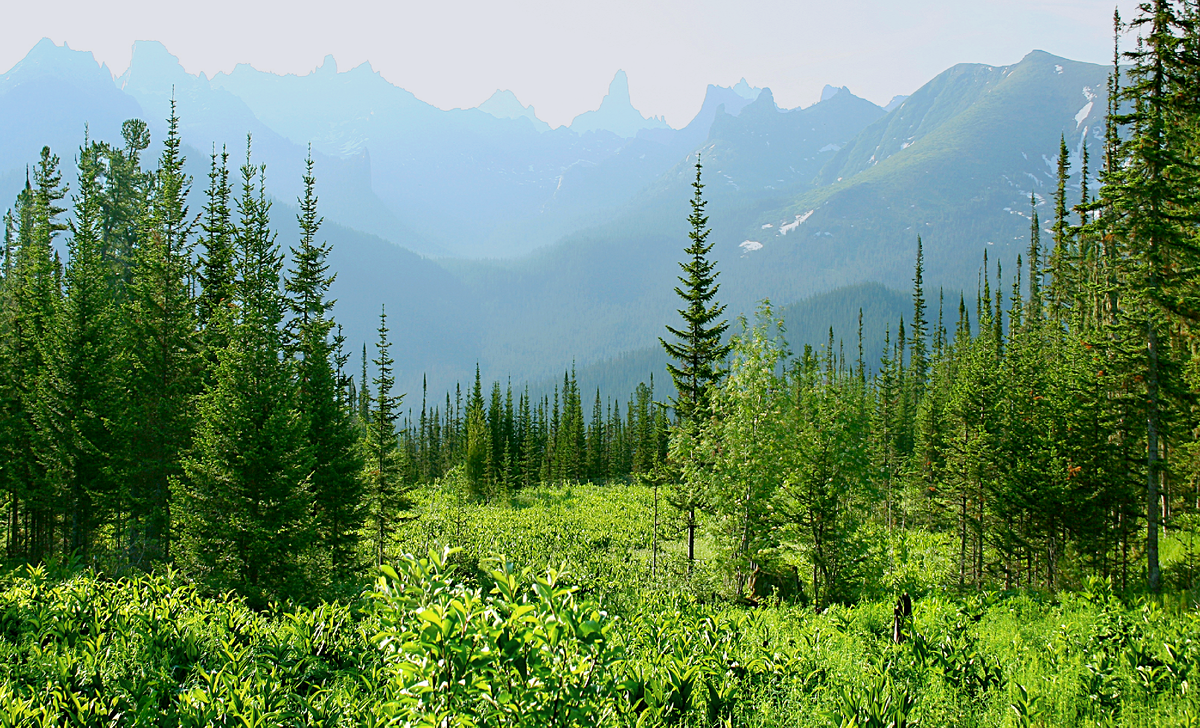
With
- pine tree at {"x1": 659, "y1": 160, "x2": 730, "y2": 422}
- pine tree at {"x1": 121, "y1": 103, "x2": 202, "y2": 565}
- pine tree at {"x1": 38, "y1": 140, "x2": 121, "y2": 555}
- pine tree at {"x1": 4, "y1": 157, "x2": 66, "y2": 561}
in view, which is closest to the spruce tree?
pine tree at {"x1": 659, "y1": 160, "x2": 730, "y2": 422}

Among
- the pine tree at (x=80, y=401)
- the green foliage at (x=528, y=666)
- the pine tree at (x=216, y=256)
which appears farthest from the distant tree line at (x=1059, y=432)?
the pine tree at (x=80, y=401)

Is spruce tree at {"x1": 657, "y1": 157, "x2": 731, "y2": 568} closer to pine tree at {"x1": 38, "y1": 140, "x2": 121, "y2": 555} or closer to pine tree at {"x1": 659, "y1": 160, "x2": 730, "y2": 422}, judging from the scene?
pine tree at {"x1": 659, "y1": 160, "x2": 730, "y2": 422}

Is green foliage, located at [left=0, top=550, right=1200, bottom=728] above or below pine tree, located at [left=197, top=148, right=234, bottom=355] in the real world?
below

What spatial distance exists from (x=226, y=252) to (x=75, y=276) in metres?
5.27

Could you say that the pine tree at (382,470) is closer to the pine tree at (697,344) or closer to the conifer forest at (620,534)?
the conifer forest at (620,534)

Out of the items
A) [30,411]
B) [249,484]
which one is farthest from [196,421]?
[249,484]

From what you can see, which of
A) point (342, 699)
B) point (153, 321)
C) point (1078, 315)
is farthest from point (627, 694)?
point (1078, 315)

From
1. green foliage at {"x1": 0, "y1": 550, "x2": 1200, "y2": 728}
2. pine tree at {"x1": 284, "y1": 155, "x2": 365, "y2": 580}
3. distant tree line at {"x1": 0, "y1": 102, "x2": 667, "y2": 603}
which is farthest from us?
pine tree at {"x1": 284, "y1": 155, "x2": 365, "y2": 580}

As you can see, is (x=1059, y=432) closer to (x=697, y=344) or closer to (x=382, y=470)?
(x=697, y=344)

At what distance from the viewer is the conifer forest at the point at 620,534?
5.37m

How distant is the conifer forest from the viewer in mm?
5367

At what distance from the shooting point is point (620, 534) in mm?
37594

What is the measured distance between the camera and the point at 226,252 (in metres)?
25.3

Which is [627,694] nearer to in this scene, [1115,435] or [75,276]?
[1115,435]
